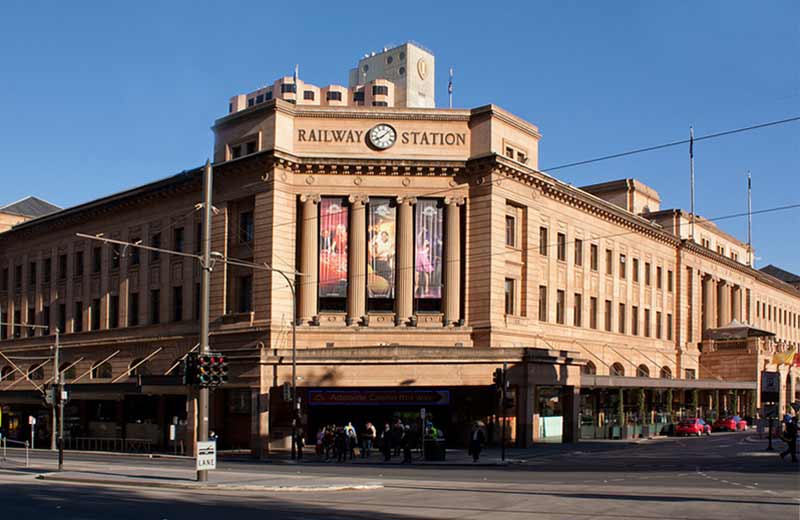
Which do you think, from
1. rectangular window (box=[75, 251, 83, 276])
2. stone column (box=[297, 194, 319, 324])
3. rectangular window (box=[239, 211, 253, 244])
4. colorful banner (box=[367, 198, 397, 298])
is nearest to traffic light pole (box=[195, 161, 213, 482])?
stone column (box=[297, 194, 319, 324])

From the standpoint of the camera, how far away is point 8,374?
241ft

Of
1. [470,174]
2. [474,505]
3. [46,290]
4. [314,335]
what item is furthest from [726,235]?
[474,505]

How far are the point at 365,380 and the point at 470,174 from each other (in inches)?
540

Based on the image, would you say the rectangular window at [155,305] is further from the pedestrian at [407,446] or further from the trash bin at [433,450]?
the trash bin at [433,450]

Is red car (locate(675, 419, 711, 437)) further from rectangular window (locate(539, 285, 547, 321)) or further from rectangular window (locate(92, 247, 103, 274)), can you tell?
rectangular window (locate(92, 247, 103, 274))

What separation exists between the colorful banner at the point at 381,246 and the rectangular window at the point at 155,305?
1635cm

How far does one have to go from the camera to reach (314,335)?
5162 cm

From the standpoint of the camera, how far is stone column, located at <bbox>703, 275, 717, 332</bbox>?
272ft

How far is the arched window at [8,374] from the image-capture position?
243 ft

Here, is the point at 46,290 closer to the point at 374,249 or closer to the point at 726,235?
the point at 374,249

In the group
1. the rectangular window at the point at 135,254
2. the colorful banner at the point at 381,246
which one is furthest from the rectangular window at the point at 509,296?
the rectangular window at the point at 135,254

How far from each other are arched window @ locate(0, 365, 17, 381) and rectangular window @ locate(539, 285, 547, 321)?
43.0 metres

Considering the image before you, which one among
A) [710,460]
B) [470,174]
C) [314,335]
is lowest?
[710,460]

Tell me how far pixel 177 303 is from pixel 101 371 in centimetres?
1025
